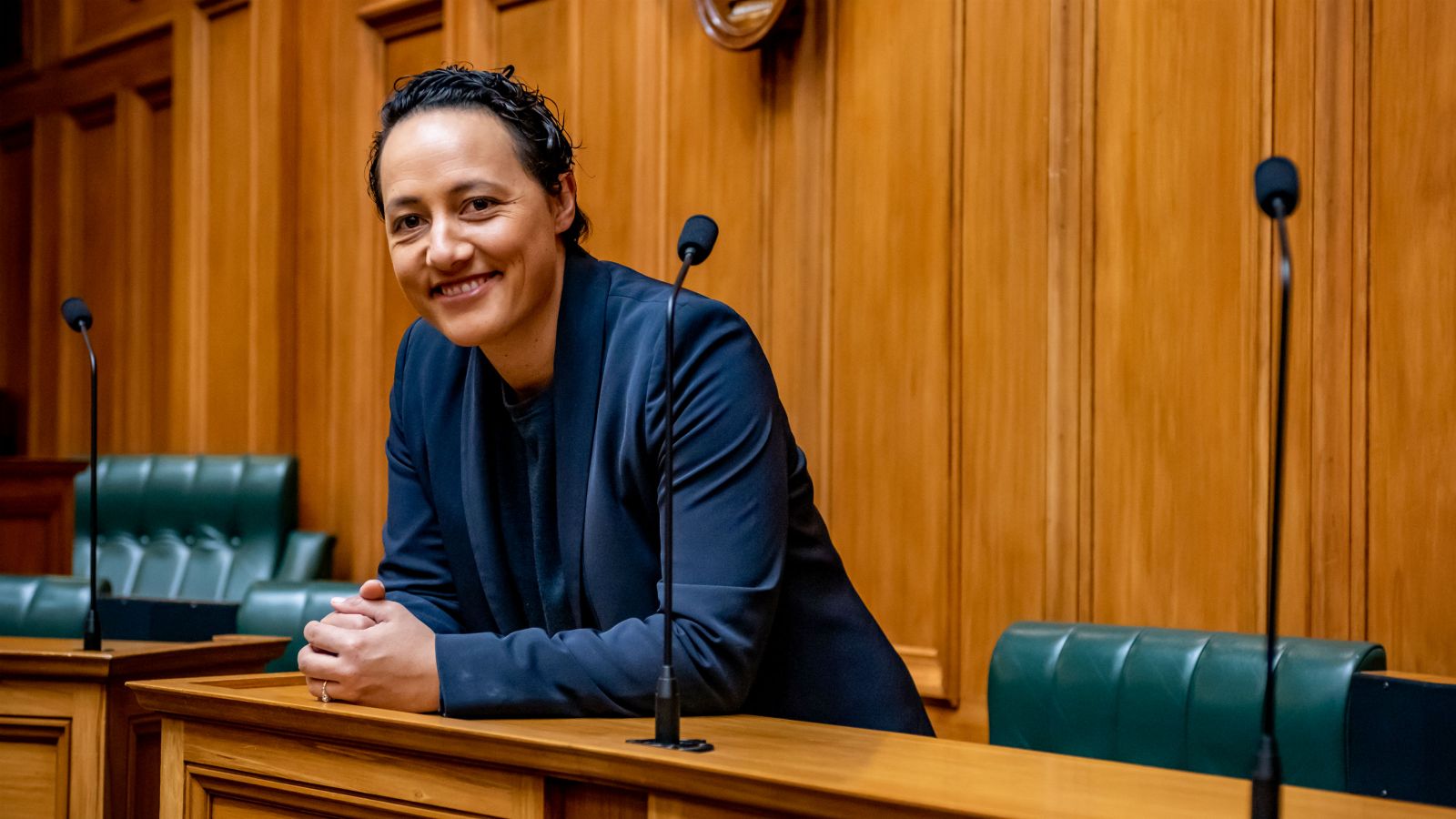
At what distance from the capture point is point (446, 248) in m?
1.76

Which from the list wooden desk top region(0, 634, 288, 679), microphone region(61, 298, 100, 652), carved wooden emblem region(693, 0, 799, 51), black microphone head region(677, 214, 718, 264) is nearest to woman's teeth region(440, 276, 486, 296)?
black microphone head region(677, 214, 718, 264)

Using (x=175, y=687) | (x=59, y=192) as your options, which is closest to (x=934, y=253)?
(x=175, y=687)

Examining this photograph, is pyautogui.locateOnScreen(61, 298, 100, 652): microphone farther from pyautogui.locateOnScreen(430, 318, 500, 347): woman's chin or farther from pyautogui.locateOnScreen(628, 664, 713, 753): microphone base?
pyautogui.locateOnScreen(628, 664, 713, 753): microphone base

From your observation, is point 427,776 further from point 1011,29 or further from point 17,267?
point 17,267

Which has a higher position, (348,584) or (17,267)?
(17,267)

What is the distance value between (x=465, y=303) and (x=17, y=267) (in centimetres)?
531

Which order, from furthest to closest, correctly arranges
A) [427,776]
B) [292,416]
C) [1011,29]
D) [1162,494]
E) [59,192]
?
[59,192], [292,416], [1011,29], [1162,494], [427,776]

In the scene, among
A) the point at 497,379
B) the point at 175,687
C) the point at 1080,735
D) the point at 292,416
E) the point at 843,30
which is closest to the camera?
the point at 175,687

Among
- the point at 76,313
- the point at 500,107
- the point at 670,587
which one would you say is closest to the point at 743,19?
the point at 76,313

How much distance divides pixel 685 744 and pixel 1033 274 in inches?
79.1

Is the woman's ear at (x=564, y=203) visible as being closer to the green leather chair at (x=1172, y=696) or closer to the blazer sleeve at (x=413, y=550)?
the blazer sleeve at (x=413, y=550)

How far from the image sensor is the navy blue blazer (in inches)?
61.0

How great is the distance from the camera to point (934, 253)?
3309 mm

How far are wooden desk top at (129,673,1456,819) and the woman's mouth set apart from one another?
0.53 meters
